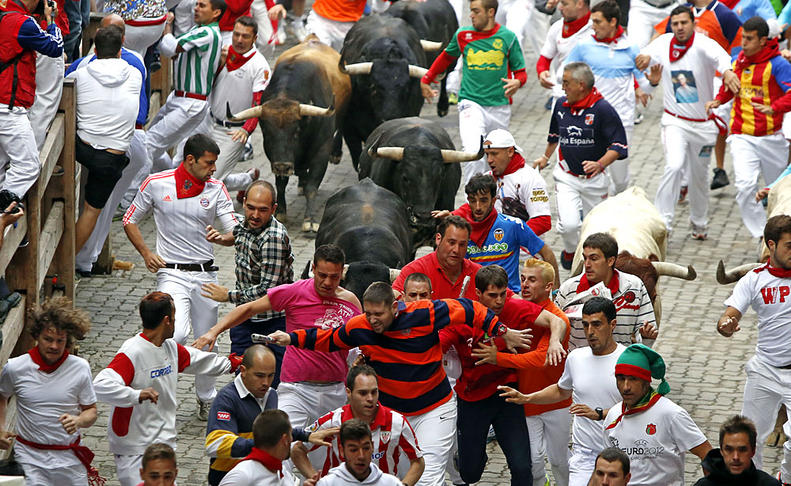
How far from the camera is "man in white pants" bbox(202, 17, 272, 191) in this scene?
14.2 m

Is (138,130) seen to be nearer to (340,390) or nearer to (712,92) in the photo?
(340,390)

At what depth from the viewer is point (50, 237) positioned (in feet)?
37.0

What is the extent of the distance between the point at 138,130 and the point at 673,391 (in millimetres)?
5611

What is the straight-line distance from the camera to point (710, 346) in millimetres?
12094

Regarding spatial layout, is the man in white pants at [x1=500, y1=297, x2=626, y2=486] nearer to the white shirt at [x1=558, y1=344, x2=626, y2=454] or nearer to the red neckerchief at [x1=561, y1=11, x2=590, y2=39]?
the white shirt at [x1=558, y1=344, x2=626, y2=454]

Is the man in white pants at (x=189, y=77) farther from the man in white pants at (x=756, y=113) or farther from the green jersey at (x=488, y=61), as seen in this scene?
the man in white pants at (x=756, y=113)

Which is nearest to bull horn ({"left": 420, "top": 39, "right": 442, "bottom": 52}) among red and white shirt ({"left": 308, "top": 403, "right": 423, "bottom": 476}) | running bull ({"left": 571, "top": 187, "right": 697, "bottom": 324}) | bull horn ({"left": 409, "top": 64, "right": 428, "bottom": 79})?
bull horn ({"left": 409, "top": 64, "right": 428, "bottom": 79})

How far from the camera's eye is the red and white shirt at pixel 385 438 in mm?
Answer: 7547

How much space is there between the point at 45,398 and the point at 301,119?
723cm

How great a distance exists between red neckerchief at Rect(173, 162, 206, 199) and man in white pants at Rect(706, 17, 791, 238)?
20.2 feet

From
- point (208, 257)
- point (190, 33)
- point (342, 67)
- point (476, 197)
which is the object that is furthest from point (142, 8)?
point (476, 197)

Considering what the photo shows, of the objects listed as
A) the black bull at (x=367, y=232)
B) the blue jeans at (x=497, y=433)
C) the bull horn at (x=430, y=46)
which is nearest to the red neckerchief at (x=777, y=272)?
the blue jeans at (x=497, y=433)

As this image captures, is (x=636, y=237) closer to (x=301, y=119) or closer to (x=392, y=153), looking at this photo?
(x=392, y=153)

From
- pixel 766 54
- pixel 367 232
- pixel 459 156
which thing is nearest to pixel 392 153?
pixel 459 156
